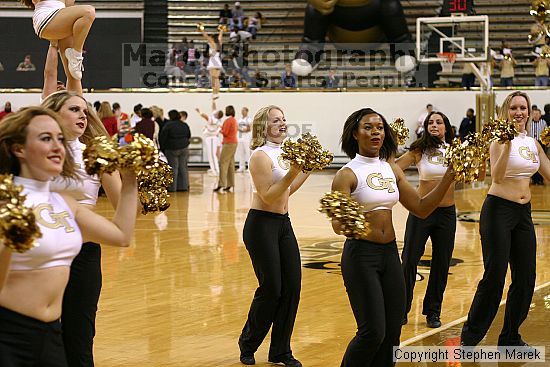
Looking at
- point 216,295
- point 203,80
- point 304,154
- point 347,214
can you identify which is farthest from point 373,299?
point 203,80

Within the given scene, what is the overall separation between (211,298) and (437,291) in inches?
84.2

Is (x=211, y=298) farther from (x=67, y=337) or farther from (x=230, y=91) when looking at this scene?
(x=230, y=91)

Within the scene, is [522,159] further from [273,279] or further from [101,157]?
[101,157]

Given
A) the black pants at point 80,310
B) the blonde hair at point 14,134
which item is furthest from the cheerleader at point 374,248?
the blonde hair at point 14,134

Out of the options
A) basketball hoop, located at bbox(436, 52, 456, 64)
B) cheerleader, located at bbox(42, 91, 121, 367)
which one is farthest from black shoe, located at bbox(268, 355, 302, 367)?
basketball hoop, located at bbox(436, 52, 456, 64)

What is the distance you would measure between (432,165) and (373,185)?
9.18 feet

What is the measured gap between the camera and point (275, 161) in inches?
263

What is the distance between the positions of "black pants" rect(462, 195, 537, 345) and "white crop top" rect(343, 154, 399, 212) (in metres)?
1.45

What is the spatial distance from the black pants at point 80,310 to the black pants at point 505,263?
299cm

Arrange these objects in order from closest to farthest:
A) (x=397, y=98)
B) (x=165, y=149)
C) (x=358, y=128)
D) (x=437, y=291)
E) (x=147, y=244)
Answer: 1. (x=358, y=128)
2. (x=437, y=291)
3. (x=147, y=244)
4. (x=165, y=149)
5. (x=397, y=98)

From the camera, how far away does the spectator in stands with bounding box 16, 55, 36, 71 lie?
25.9 metres

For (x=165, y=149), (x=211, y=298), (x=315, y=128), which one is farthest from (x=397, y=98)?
(x=211, y=298)

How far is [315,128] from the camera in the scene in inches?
1045

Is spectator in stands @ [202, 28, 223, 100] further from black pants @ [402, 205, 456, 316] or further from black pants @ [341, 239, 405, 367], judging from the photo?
black pants @ [341, 239, 405, 367]
